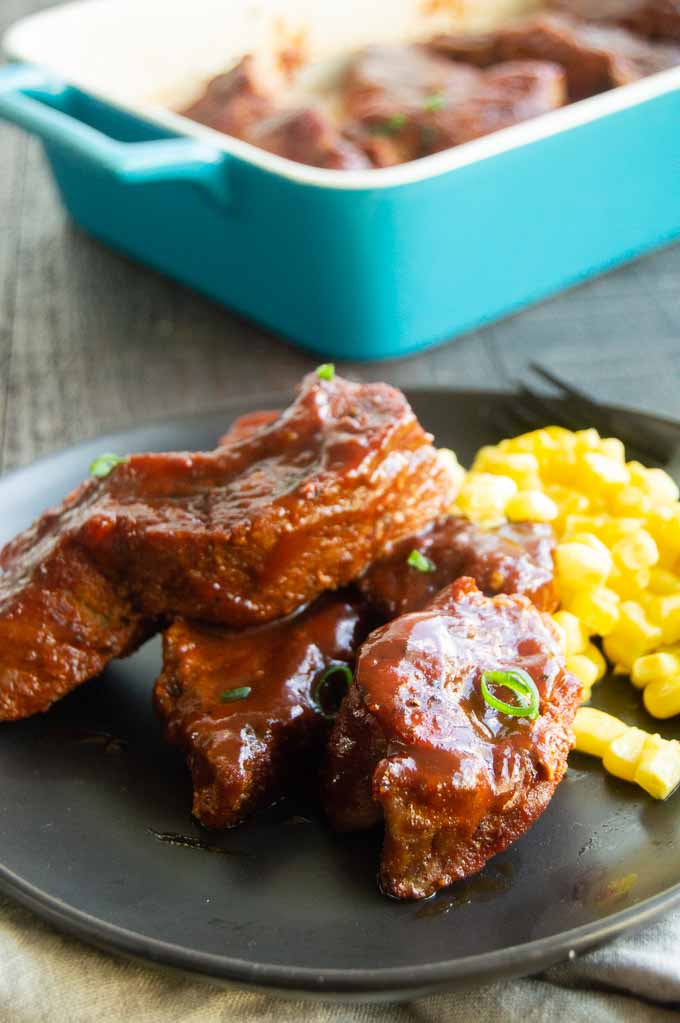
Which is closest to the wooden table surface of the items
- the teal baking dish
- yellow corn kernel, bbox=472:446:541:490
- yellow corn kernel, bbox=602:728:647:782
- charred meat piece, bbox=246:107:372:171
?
the teal baking dish

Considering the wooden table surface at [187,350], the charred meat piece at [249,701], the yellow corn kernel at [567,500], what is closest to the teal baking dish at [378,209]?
the wooden table surface at [187,350]

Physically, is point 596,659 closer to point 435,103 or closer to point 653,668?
point 653,668

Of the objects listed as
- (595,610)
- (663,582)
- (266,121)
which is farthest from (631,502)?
(266,121)

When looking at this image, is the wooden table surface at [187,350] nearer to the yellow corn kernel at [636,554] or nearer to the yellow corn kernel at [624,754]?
the yellow corn kernel at [636,554]

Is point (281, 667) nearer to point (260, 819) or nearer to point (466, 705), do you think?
point (260, 819)

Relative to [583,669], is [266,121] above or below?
above

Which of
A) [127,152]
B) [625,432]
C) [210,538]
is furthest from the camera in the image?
[127,152]
